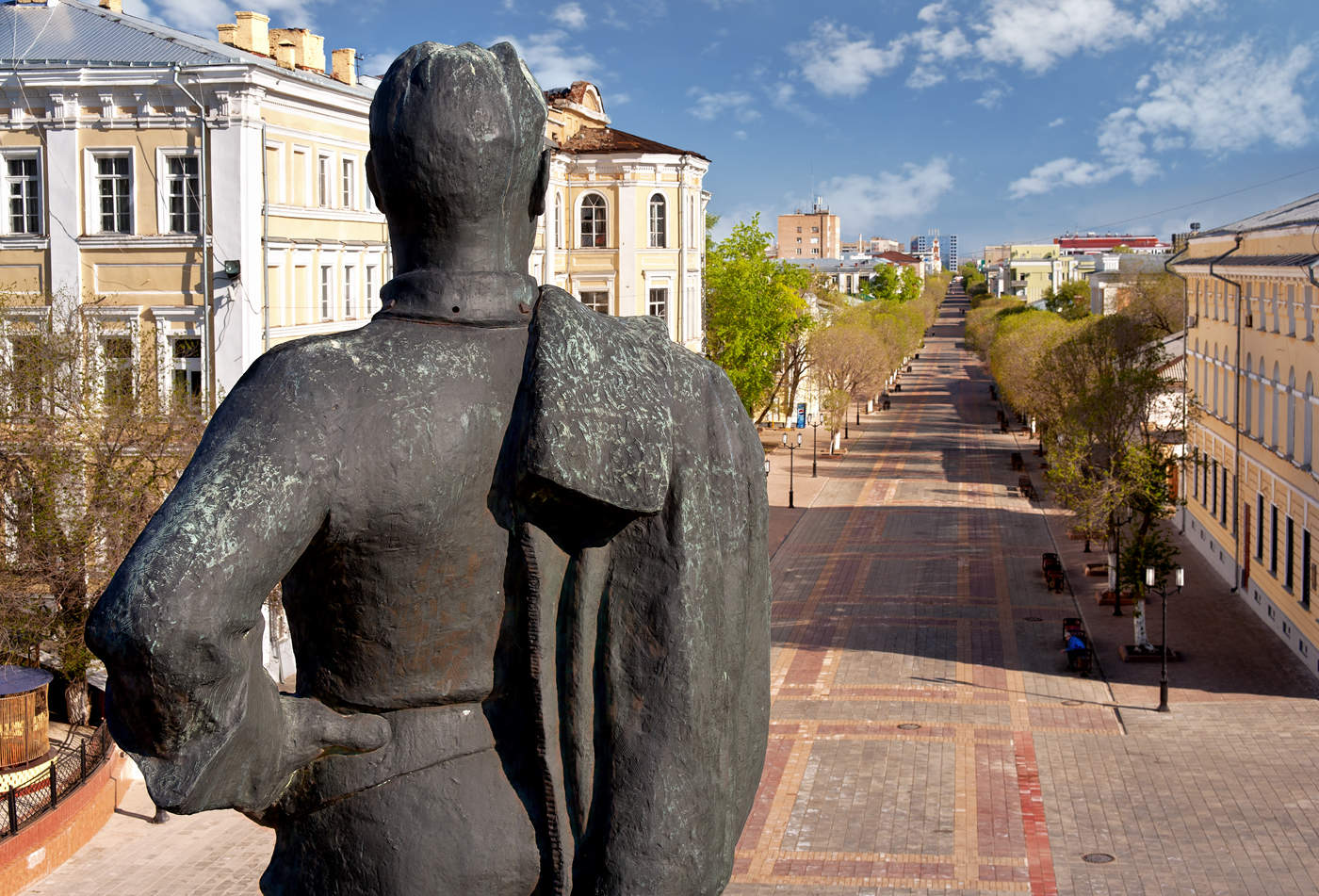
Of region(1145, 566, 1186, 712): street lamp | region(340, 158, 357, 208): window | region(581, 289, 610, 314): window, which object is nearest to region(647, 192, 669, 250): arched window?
region(581, 289, 610, 314): window

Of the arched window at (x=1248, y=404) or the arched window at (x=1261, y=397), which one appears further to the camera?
the arched window at (x=1248, y=404)

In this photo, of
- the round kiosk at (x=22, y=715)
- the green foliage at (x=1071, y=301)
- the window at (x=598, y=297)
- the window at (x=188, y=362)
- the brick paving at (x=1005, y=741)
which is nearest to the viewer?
the brick paving at (x=1005, y=741)

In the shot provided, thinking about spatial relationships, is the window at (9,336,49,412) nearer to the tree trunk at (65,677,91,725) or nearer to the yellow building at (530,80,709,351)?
the tree trunk at (65,677,91,725)

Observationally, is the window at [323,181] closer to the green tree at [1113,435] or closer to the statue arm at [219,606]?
the green tree at [1113,435]

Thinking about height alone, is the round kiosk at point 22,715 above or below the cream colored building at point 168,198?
below

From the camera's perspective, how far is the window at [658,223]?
45531mm

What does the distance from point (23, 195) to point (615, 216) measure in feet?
66.2

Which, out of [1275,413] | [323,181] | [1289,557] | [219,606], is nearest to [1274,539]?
[1289,557]

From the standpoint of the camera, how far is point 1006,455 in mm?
69688

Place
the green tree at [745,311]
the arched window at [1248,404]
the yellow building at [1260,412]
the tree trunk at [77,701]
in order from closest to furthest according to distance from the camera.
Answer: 1. the tree trunk at [77,701]
2. the yellow building at [1260,412]
3. the arched window at [1248,404]
4. the green tree at [745,311]

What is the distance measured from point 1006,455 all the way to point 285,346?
6838cm

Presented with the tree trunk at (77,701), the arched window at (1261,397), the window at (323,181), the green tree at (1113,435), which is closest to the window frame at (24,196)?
the window at (323,181)

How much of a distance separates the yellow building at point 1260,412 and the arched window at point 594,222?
57.1 ft

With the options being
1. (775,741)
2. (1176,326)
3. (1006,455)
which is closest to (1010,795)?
(775,741)
